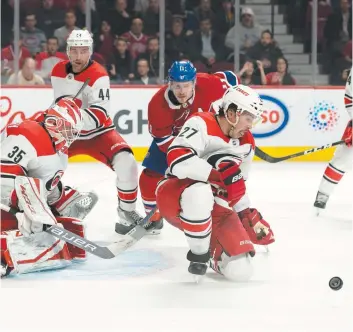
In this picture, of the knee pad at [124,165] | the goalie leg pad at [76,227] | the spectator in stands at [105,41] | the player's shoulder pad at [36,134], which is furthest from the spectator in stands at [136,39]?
the player's shoulder pad at [36,134]

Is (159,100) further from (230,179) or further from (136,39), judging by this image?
(136,39)

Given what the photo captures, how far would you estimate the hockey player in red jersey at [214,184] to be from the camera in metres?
3.84

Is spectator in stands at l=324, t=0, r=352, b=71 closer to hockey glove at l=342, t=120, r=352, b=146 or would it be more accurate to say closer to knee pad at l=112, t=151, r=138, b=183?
hockey glove at l=342, t=120, r=352, b=146

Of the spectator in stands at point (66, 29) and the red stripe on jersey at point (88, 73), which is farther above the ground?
the spectator in stands at point (66, 29)

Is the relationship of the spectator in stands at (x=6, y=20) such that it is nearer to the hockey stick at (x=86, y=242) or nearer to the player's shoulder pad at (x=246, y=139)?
the hockey stick at (x=86, y=242)

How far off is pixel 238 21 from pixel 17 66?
1782 mm

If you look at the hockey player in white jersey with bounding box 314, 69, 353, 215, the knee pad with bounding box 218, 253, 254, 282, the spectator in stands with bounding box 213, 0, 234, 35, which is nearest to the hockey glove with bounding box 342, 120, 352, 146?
the hockey player in white jersey with bounding box 314, 69, 353, 215

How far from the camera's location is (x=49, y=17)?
8.09 m

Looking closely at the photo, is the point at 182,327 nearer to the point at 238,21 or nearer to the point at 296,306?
the point at 296,306

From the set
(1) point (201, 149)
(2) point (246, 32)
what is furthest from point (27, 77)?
(1) point (201, 149)

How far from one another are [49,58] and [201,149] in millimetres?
4255

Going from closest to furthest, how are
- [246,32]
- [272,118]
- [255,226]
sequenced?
[255,226] < [272,118] < [246,32]

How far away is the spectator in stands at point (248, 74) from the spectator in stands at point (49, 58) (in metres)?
1.41

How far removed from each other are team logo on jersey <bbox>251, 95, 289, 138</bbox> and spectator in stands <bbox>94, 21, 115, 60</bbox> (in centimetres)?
129
